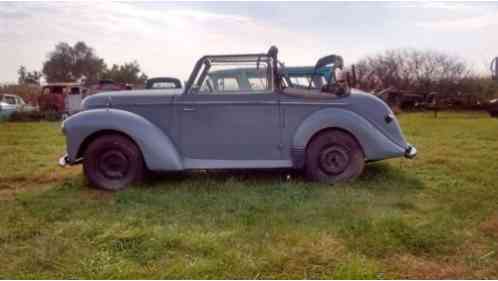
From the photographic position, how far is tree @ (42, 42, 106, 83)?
34.2 metres

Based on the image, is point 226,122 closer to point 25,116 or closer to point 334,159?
point 334,159

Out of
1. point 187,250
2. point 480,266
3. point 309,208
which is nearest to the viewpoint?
point 480,266

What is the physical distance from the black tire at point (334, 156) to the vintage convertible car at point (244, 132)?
12mm

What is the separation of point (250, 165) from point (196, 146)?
2.33 feet

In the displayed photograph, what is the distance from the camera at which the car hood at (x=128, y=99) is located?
4.61 meters

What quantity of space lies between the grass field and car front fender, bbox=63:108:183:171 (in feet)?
1.17

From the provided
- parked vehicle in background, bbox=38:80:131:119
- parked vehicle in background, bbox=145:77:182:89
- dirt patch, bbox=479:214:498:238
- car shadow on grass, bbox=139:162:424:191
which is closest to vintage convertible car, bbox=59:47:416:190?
car shadow on grass, bbox=139:162:424:191

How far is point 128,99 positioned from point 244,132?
152 cm

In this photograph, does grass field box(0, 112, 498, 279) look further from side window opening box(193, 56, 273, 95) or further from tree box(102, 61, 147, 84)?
tree box(102, 61, 147, 84)

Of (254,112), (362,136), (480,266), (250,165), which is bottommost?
(480,266)

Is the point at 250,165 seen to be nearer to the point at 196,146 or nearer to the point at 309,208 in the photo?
the point at 196,146

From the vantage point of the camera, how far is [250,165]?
4598 mm

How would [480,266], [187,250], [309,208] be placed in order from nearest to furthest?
[480,266], [187,250], [309,208]

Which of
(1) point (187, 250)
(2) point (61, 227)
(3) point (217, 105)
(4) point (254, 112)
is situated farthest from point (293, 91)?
(2) point (61, 227)
